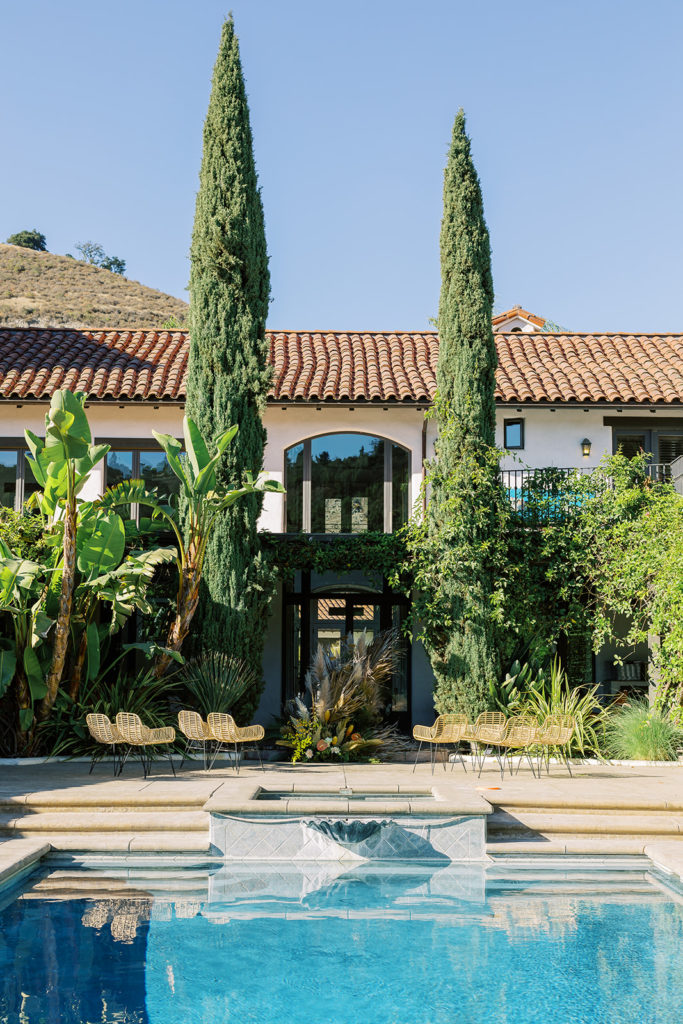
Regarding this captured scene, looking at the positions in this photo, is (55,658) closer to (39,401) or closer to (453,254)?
(39,401)

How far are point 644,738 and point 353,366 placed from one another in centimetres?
999

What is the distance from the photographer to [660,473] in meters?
18.8

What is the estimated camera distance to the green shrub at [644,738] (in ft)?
46.4

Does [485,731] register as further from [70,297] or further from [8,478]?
[70,297]

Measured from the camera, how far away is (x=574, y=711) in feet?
46.8

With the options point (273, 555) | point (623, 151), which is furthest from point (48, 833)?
point (623, 151)

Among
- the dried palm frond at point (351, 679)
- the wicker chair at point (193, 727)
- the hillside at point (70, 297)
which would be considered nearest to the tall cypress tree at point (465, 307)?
the dried palm frond at point (351, 679)

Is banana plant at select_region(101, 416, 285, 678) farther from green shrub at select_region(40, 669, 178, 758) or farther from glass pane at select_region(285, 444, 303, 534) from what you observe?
glass pane at select_region(285, 444, 303, 534)

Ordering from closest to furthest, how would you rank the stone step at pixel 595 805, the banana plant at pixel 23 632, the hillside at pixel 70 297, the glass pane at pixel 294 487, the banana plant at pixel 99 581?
the stone step at pixel 595 805 → the banana plant at pixel 23 632 → the banana plant at pixel 99 581 → the glass pane at pixel 294 487 → the hillside at pixel 70 297

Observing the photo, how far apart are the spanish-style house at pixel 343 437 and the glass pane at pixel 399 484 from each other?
3cm

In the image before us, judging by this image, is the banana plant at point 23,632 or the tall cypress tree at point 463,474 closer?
the banana plant at point 23,632

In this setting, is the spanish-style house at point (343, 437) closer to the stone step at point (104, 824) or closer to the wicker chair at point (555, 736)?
the wicker chair at point (555, 736)

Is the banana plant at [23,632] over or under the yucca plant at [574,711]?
over

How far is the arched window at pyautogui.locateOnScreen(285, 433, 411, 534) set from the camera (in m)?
18.5
